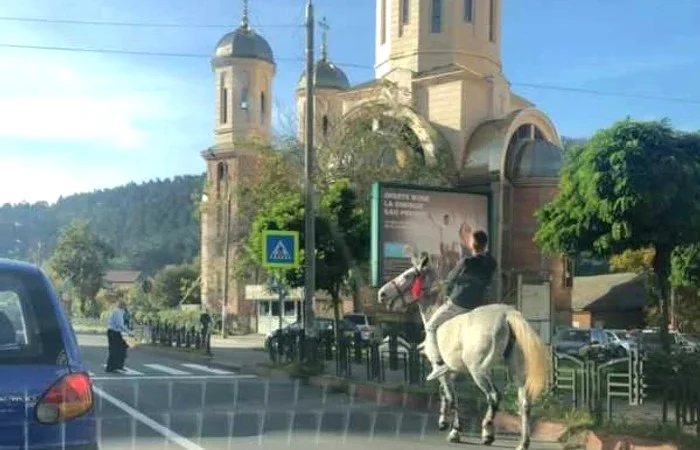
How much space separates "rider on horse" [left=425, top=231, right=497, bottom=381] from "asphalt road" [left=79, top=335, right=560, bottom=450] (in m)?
1.11

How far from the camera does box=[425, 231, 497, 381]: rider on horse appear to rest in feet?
36.4

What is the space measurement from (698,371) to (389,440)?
3.63 m

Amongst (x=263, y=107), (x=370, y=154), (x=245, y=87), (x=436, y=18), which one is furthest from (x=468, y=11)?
(x=263, y=107)

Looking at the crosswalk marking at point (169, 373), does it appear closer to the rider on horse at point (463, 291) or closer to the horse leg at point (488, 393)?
the rider on horse at point (463, 291)

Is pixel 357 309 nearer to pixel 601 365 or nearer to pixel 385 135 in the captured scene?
pixel 385 135

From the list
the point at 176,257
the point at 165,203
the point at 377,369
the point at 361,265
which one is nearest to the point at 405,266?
the point at 377,369

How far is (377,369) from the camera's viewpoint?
59.9 ft

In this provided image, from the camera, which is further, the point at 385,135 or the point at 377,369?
the point at 385,135

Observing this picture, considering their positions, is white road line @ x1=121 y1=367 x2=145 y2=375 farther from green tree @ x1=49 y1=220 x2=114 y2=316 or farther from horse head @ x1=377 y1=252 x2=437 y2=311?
green tree @ x1=49 y1=220 x2=114 y2=316

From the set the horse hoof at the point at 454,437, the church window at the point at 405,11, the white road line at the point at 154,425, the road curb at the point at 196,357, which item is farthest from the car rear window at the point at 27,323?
the church window at the point at 405,11

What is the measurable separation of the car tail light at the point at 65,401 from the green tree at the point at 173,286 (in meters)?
77.7

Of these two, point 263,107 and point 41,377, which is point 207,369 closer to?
point 41,377

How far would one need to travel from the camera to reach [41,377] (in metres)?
5.16

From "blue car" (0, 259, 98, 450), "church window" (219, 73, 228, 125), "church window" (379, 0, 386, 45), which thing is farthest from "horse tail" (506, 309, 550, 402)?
"church window" (219, 73, 228, 125)
